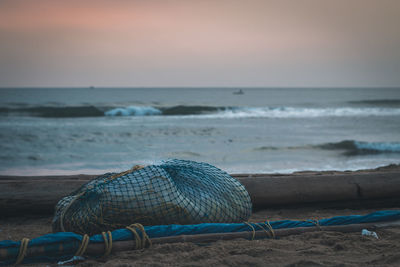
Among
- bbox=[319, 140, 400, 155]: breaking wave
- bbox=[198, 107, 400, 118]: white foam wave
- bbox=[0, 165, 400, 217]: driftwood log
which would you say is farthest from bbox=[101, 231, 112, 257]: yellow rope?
bbox=[198, 107, 400, 118]: white foam wave

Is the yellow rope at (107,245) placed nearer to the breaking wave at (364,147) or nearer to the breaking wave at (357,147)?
the breaking wave at (357,147)

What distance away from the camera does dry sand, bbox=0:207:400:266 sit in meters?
2.26

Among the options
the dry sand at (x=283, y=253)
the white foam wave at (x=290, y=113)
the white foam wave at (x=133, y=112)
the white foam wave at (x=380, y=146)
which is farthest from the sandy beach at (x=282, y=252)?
the white foam wave at (x=133, y=112)

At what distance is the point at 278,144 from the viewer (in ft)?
35.7

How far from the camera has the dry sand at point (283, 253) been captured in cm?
226

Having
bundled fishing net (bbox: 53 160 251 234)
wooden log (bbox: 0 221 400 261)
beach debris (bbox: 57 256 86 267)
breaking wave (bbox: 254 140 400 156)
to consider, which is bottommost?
breaking wave (bbox: 254 140 400 156)

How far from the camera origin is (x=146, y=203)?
283 centimetres

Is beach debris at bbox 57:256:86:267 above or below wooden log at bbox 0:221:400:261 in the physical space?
below

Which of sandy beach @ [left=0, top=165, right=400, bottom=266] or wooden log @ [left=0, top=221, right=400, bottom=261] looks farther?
wooden log @ [left=0, top=221, right=400, bottom=261]

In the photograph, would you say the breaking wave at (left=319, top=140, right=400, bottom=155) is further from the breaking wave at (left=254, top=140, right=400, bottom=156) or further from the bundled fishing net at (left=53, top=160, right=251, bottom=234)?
the bundled fishing net at (left=53, top=160, right=251, bottom=234)

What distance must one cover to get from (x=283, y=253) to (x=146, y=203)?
1.10m

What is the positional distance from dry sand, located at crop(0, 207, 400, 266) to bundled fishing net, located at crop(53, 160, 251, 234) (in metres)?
0.35

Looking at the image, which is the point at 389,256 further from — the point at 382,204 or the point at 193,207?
the point at 382,204

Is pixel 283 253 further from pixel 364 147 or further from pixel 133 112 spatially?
pixel 133 112
